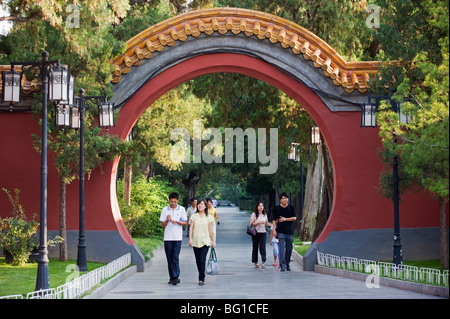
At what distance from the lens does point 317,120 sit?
Result: 2030 centimetres

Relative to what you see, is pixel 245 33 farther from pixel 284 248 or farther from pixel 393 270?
pixel 393 270

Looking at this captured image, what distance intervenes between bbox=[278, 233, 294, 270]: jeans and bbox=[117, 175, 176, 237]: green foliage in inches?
453

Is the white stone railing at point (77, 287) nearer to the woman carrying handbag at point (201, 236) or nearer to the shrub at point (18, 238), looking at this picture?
the woman carrying handbag at point (201, 236)

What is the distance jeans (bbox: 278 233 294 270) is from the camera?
18781mm

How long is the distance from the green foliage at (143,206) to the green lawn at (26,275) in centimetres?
1109

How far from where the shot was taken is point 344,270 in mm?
17031

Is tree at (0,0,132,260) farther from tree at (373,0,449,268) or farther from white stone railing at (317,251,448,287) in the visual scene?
tree at (373,0,449,268)

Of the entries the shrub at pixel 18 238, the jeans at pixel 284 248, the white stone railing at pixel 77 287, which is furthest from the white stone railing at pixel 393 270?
the shrub at pixel 18 238

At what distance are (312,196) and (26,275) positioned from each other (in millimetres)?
16613

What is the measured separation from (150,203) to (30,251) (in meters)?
15.0

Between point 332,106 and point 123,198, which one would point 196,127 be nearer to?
point 123,198

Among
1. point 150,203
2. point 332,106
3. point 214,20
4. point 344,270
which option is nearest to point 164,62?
point 214,20

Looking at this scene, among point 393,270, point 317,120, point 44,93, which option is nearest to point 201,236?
point 393,270

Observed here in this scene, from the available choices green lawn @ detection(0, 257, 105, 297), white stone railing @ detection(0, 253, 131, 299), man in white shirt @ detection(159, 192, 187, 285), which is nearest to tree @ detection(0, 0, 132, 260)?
A: green lawn @ detection(0, 257, 105, 297)
